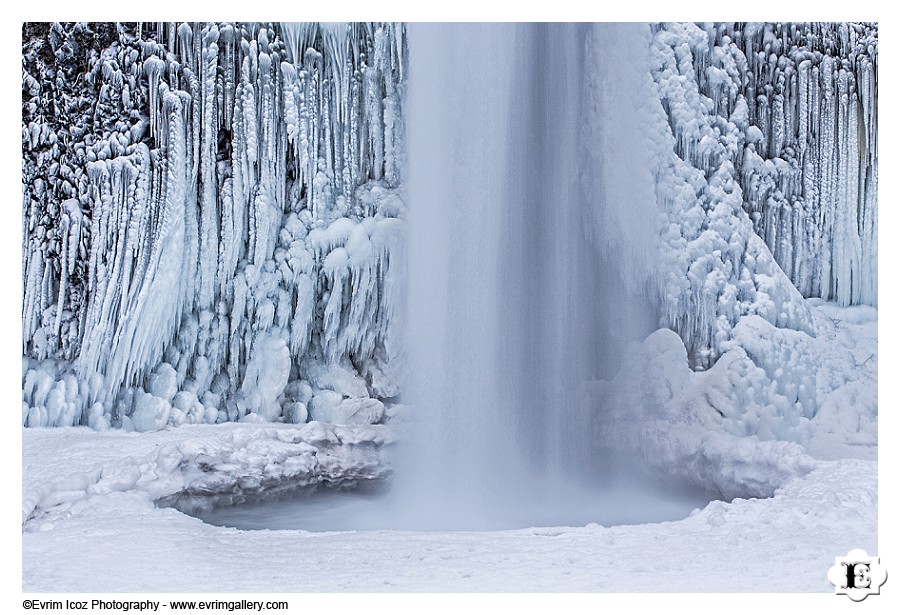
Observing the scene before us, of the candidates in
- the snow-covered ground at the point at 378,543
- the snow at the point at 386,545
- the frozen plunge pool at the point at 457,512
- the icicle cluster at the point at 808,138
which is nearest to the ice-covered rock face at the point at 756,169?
the icicle cluster at the point at 808,138

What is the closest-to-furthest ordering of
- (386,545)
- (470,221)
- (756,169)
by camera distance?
(386,545) < (470,221) < (756,169)

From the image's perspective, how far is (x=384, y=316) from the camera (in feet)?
18.0

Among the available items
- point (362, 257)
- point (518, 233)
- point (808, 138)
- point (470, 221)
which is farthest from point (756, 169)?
point (362, 257)

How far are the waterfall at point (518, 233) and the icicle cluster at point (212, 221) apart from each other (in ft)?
0.82

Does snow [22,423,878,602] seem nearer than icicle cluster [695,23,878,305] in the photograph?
Yes

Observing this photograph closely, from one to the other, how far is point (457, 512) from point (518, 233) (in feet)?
5.37

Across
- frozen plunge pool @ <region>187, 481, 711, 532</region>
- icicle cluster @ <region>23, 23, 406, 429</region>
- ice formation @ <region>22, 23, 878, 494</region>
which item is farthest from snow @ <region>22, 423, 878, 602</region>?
icicle cluster @ <region>23, 23, 406, 429</region>

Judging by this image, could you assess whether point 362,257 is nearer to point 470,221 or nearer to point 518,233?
point 470,221

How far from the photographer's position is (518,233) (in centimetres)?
525

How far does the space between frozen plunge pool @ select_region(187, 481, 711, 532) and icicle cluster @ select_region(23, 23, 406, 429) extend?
1.96 feet

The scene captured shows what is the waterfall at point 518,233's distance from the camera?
17.0 ft

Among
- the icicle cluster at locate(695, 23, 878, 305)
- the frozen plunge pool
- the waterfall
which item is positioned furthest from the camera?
the waterfall

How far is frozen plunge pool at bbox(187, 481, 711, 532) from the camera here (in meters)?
4.71

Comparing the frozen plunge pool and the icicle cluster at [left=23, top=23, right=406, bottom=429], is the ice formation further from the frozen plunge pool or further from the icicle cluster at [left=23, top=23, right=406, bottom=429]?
the frozen plunge pool
